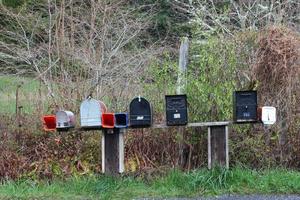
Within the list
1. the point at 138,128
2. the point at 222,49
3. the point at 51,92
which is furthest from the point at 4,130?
the point at 222,49

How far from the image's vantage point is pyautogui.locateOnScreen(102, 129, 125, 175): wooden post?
8.38 m

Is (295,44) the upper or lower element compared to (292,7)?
lower

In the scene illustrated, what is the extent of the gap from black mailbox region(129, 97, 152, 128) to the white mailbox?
5.17 ft

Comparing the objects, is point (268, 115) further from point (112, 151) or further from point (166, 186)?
point (112, 151)

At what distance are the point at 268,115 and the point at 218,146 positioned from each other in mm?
820

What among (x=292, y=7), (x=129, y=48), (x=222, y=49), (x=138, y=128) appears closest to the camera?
(x=138, y=128)

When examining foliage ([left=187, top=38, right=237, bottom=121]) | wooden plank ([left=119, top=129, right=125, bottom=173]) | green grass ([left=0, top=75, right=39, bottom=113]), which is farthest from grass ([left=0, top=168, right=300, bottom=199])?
green grass ([left=0, top=75, right=39, bottom=113])

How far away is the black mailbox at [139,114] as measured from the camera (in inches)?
325

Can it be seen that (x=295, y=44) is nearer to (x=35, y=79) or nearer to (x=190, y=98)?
(x=190, y=98)

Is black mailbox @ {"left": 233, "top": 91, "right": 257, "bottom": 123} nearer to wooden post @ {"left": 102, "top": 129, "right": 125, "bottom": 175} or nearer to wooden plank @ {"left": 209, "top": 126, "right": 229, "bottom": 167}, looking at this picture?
wooden plank @ {"left": 209, "top": 126, "right": 229, "bottom": 167}

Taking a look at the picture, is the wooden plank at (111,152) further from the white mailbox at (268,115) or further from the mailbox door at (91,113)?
the white mailbox at (268,115)

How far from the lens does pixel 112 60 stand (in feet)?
35.0

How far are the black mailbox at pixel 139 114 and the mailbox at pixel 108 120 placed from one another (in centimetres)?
28

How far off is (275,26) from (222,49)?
87 centimetres
